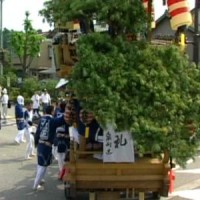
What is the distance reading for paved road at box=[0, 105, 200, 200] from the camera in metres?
8.62

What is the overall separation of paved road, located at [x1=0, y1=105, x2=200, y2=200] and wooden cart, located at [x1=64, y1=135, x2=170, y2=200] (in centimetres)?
163

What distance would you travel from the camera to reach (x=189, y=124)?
20.8 feet

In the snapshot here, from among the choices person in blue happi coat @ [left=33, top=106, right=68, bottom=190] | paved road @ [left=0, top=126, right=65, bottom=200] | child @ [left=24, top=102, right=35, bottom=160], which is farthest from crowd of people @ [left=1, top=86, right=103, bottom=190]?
child @ [left=24, top=102, right=35, bottom=160]

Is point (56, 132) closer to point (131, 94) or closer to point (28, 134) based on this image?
point (131, 94)

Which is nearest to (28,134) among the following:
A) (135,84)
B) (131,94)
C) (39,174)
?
(39,174)

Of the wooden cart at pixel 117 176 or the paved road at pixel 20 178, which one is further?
the paved road at pixel 20 178

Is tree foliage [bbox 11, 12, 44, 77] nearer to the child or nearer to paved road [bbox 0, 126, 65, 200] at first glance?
the child

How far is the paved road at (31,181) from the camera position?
8617 mm

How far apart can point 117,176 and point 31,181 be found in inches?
148

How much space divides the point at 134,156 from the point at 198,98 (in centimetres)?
130

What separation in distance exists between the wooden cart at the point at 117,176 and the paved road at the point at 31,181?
1629mm

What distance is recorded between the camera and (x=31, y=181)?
9.98 meters

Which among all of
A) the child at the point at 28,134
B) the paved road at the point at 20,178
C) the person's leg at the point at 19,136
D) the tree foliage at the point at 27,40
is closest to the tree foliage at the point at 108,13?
the paved road at the point at 20,178

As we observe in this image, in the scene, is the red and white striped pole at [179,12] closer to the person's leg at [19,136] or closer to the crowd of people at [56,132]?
the crowd of people at [56,132]
